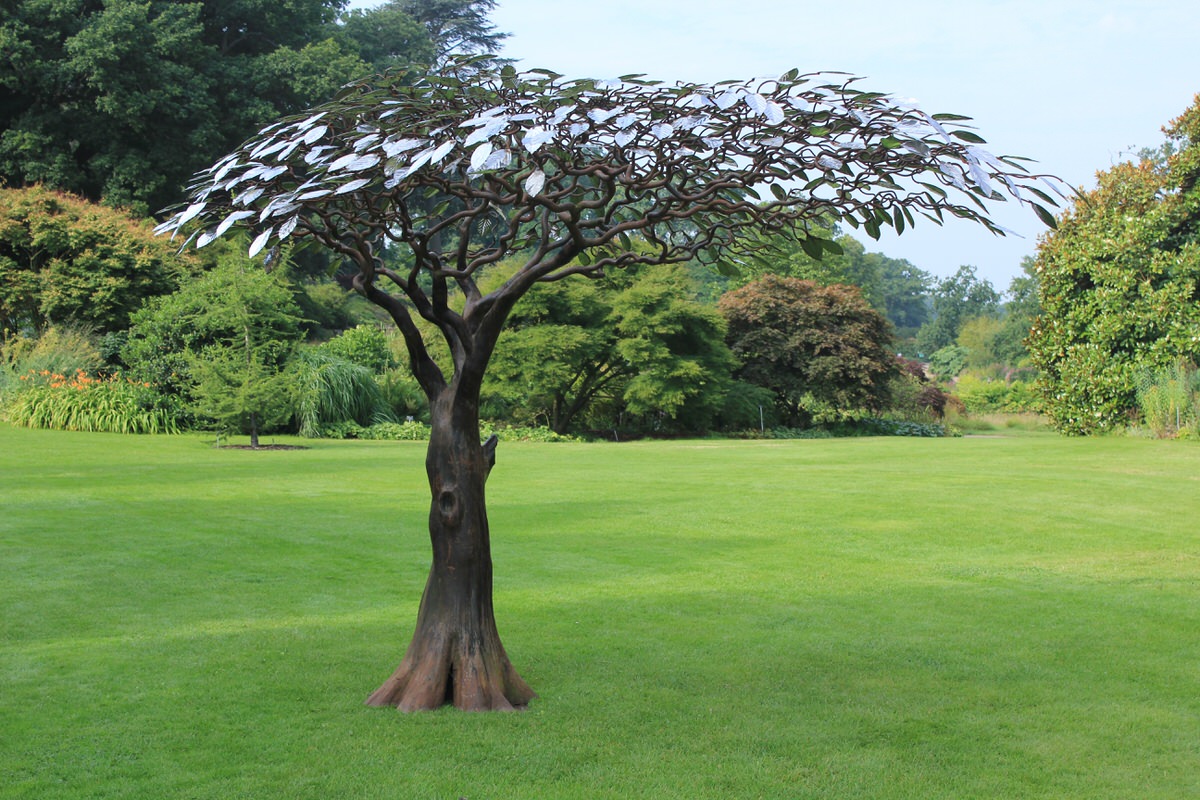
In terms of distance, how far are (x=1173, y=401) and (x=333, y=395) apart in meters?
17.4

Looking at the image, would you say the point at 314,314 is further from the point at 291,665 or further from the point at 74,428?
the point at 291,665

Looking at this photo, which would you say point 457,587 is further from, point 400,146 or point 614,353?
point 614,353

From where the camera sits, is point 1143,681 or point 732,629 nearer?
point 1143,681

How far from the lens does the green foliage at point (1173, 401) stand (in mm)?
20188

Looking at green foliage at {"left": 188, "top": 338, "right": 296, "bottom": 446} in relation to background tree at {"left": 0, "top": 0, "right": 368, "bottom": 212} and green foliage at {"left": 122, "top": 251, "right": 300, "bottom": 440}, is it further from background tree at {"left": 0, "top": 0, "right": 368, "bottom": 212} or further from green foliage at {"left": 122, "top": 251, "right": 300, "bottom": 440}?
background tree at {"left": 0, "top": 0, "right": 368, "bottom": 212}

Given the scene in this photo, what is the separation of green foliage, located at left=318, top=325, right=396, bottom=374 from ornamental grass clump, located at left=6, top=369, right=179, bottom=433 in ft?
17.2

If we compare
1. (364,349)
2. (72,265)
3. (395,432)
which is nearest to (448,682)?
(395,432)

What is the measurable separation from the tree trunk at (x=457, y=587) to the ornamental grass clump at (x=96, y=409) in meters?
16.8

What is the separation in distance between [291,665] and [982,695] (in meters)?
3.63

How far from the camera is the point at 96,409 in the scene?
19.7 meters

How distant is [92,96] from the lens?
102ft

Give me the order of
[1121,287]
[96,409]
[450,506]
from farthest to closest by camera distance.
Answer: [1121,287] < [96,409] < [450,506]

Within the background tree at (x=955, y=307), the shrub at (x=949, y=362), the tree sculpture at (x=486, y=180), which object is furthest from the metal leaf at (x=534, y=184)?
the background tree at (x=955, y=307)

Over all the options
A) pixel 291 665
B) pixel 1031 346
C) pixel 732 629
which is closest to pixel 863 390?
pixel 1031 346
